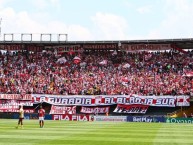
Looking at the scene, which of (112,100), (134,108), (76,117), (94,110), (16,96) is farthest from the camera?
(16,96)

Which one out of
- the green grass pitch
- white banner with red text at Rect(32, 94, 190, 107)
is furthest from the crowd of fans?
the green grass pitch

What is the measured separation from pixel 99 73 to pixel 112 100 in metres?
6.74

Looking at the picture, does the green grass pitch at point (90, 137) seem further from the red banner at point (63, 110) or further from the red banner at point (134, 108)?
the red banner at point (63, 110)

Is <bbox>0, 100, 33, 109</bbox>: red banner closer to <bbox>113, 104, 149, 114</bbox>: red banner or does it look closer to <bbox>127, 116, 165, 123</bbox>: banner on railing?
<bbox>113, 104, 149, 114</bbox>: red banner

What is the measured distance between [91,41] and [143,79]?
12.6 m

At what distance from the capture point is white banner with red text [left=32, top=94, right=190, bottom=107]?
184 ft

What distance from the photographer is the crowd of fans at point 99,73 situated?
59344 mm

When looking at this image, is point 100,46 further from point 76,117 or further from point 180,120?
point 180,120

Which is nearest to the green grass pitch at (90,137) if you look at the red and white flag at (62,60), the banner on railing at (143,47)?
the red and white flag at (62,60)

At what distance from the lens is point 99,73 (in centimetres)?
6412

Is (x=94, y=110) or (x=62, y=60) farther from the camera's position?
(x=62, y=60)

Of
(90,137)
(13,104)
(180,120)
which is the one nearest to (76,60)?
(13,104)

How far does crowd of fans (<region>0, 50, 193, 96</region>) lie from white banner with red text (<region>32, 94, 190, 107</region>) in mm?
915

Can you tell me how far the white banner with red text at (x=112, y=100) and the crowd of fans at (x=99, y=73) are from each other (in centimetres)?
91
